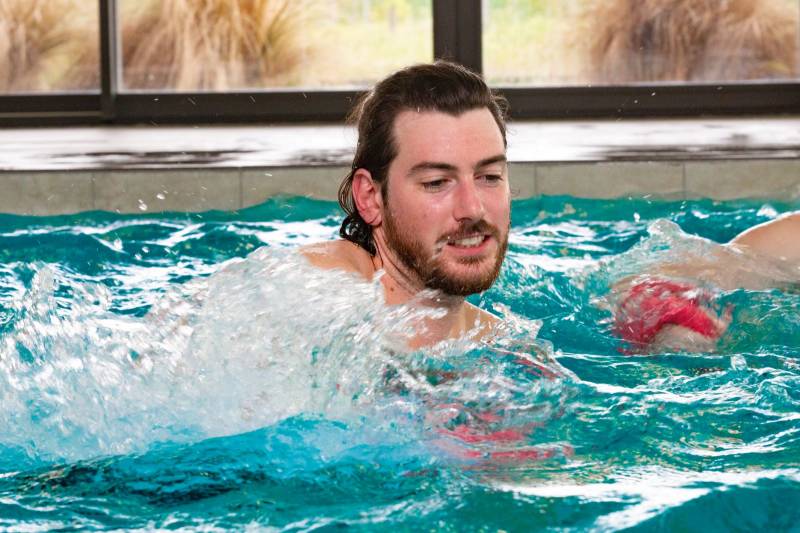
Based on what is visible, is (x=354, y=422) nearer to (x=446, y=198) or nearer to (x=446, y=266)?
(x=446, y=266)

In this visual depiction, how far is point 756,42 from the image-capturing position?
8328 mm

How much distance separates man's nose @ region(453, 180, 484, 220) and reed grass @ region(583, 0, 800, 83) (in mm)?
6072

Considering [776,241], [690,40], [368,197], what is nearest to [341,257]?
[368,197]

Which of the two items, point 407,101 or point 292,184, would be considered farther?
point 292,184

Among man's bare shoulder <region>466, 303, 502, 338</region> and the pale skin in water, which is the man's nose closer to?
the pale skin in water

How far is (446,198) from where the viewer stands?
2.56 metres

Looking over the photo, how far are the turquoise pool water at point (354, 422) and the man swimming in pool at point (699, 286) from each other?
2.7 inches

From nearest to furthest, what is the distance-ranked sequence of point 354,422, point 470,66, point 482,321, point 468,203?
point 354,422
point 468,203
point 482,321
point 470,66

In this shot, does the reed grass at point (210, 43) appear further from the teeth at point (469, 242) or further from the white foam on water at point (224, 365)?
the teeth at point (469, 242)

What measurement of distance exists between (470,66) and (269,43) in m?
1.42

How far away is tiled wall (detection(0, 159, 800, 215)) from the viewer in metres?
5.33

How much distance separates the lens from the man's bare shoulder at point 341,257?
273cm

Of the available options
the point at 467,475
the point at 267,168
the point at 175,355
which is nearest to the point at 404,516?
the point at 467,475

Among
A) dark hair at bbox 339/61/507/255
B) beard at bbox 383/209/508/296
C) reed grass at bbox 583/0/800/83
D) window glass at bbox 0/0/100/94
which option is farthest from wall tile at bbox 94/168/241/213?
reed grass at bbox 583/0/800/83
